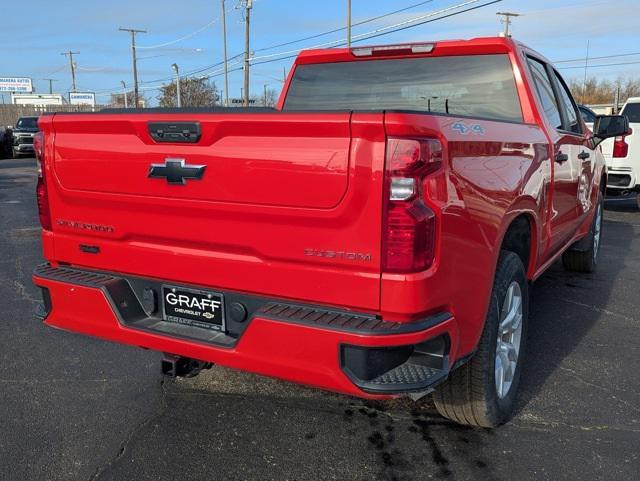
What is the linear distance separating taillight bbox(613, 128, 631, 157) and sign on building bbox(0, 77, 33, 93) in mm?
103428

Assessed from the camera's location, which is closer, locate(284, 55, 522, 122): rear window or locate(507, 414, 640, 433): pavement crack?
locate(507, 414, 640, 433): pavement crack

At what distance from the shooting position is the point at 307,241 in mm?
2334

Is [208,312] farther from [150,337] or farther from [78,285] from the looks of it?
[78,285]

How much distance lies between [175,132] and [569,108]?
136 inches

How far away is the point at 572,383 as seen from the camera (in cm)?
361

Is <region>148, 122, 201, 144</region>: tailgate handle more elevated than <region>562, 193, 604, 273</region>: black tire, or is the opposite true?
<region>148, 122, 201, 144</region>: tailgate handle

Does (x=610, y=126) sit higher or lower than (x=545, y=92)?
lower

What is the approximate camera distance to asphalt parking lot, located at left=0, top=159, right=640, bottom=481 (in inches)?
107

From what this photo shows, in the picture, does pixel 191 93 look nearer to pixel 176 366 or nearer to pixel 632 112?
pixel 632 112

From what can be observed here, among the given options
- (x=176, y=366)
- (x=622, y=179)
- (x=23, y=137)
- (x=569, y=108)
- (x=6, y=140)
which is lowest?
(x=176, y=366)

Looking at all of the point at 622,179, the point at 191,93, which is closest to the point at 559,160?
the point at 622,179

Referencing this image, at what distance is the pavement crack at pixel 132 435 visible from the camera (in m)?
2.70

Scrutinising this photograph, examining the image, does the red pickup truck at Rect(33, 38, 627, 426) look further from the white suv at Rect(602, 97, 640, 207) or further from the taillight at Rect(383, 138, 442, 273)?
the white suv at Rect(602, 97, 640, 207)

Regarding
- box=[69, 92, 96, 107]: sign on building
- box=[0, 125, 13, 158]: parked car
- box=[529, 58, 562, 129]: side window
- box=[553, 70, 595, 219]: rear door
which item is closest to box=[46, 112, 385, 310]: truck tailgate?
box=[529, 58, 562, 129]: side window
